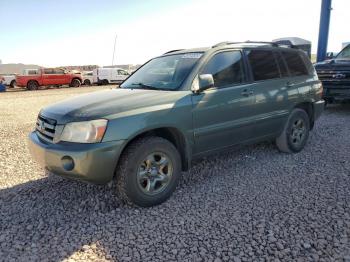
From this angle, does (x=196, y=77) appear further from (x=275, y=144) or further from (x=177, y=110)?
(x=275, y=144)

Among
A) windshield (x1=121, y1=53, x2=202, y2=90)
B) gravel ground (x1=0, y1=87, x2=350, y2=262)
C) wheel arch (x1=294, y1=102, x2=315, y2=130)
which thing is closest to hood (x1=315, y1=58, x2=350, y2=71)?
wheel arch (x1=294, y1=102, x2=315, y2=130)

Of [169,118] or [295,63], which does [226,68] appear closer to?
[169,118]

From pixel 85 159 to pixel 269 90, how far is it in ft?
9.61

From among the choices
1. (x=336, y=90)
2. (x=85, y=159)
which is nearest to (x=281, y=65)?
(x=85, y=159)

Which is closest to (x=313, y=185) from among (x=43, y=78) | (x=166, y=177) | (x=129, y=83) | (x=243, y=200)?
(x=243, y=200)

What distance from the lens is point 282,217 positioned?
138 inches

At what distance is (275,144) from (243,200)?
234 cm

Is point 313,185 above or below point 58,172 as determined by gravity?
below

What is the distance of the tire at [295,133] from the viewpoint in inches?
217

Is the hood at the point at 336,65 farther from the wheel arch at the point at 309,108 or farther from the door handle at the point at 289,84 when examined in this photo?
the door handle at the point at 289,84

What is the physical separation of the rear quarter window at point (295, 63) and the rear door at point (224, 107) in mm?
1223

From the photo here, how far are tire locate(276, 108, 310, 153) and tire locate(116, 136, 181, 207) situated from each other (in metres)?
2.29

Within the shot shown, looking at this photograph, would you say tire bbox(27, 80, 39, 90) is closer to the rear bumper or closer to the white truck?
the white truck

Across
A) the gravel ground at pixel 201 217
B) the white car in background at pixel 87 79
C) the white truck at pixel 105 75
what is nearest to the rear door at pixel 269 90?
the gravel ground at pixel 201 217
